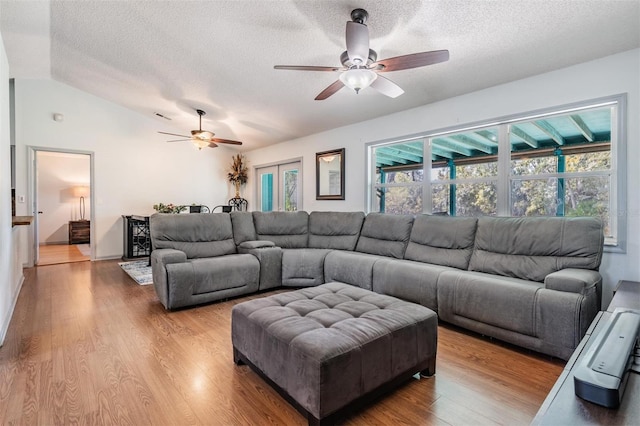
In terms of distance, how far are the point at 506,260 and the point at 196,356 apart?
9.22 feet

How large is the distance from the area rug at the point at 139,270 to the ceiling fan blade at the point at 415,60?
4127 mm

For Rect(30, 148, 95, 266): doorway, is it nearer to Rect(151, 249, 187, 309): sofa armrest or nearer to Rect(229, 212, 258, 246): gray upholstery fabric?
Rect(229, 212, 258, 246): gray upholstery fabric

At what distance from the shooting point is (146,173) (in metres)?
6.59

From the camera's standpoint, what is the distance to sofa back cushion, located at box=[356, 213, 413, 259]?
12.6 feet

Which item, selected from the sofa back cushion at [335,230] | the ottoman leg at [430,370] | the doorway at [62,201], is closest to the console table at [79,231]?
the doorway at [62,201]

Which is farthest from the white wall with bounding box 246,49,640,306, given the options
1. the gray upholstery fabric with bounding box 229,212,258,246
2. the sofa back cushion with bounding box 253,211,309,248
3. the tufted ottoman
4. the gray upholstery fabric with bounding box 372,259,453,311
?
the tufted ottoman

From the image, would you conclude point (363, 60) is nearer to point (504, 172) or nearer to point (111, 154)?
point (504, 172)

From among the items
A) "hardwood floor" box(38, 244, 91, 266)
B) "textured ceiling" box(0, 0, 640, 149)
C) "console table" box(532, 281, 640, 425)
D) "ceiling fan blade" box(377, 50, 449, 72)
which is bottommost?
"hardwood floor" box(38, 244, 91, 266)

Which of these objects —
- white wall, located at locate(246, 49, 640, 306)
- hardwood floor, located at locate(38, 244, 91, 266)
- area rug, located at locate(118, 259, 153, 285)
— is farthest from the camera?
hardwood floor, located at locate(38, 244, 91, 266)

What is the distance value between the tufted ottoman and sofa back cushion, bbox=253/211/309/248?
96.4 inches

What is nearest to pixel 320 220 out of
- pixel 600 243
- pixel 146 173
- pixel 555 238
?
pixel 555 238

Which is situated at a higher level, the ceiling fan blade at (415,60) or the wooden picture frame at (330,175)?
the ceiling fan blade at (415,60)

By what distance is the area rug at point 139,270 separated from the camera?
443cm

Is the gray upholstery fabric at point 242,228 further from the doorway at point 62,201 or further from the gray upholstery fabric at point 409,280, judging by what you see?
the doorway at point 62,201
